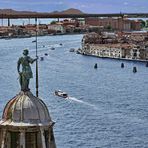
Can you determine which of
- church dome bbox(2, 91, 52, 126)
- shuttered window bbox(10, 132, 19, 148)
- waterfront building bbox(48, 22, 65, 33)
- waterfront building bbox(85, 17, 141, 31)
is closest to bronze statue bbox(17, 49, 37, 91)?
church dome bbox(2, 91, 52, 126)

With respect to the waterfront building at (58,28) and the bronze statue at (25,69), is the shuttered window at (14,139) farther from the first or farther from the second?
the waterfront building at (58,28)

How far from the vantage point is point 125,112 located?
49.9ft

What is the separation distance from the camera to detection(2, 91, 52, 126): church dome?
2.21 meters

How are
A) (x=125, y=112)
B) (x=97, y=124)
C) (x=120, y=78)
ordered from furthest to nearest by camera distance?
(x=120, y=78) < (x=125, y=112) < (x=97, y=124)

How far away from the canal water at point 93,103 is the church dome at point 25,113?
8.87 m

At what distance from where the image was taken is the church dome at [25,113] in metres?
2.21

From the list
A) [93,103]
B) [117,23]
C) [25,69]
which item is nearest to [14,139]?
[25,69]

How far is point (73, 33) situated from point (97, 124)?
65245 mm

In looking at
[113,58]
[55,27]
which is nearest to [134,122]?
[113,58]

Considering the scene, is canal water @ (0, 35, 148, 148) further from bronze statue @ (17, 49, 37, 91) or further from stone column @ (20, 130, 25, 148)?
stone column @ (20, 130, 25, 148)

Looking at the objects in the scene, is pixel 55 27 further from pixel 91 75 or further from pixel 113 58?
pixel 91 75

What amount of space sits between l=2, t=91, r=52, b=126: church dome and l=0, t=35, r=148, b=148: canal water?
8867 millimetres

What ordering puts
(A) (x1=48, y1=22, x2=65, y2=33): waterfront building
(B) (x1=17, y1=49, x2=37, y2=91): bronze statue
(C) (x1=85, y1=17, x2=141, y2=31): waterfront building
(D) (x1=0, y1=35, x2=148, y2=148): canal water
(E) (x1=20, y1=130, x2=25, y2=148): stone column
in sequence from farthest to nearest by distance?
(C) (x1=85, y1=17, x2=141, y2=31): waterfront building
(A) (x1=48, y1=22, x2=65, y2=33): waterfront building
(D) (x1=0, y1=35, x2=148, y2=148): canal water
(B) (x1=17, y1=49, x2=37, y2=91): bronze statue
(E) (x1=20, y1=130, x2=25, y2=148): stone column

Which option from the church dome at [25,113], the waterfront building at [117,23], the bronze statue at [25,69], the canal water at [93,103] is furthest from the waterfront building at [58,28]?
the church dome at [25,113]
